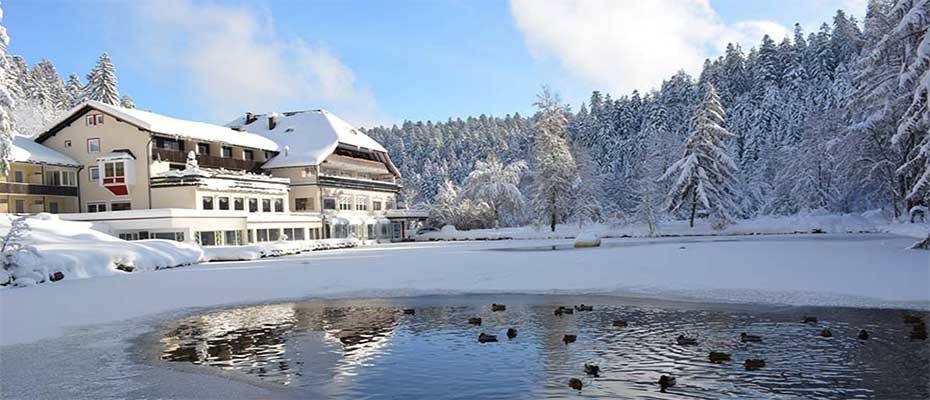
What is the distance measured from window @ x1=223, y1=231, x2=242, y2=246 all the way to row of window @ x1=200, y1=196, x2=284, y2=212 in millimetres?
2998

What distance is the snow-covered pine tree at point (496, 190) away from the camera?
272 ft

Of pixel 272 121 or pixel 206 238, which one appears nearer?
pixel 206 238

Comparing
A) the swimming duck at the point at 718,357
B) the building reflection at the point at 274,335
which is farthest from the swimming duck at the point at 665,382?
the building reflection at the point at 274,335

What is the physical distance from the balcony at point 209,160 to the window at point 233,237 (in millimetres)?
9087

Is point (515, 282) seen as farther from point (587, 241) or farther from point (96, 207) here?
point (96, 207)

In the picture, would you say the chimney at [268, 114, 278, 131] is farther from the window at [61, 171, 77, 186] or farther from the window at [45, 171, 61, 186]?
the window at [45, 171, 61, 186]

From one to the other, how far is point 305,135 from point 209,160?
1480 cm

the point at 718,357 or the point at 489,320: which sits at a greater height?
the point at 489,320

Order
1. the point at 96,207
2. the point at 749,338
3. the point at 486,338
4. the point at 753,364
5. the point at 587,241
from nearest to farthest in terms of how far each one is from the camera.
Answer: the point at 753,364
the point at 749,338
the point at 486,338
the point at 587,241
the point at 96,207

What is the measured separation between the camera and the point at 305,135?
70.8 meters

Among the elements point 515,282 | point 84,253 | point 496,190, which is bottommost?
point 515,282

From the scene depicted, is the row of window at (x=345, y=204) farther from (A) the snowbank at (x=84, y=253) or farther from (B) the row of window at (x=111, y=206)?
(A) the snowbank at (x=84, y=253)

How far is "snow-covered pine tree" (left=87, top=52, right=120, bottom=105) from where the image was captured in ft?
276

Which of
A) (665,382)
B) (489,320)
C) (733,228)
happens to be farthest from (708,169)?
(665,382)
